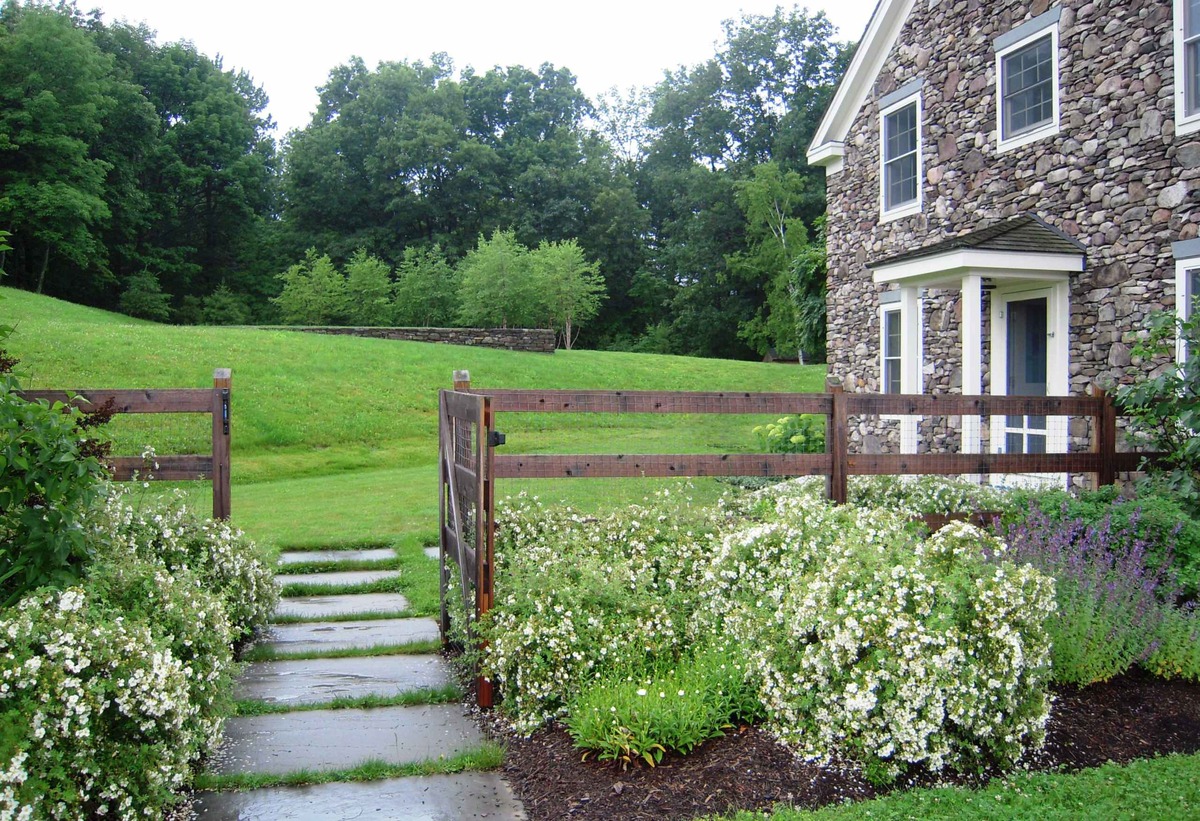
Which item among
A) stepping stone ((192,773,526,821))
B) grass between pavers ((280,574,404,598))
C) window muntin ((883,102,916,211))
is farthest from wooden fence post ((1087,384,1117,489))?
window muntin ((883,102,916,211))

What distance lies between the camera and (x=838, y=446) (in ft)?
18.1

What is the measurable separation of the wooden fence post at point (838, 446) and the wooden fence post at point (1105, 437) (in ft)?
7.45

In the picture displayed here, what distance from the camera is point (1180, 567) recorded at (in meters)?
5.18

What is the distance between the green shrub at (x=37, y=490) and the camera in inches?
138

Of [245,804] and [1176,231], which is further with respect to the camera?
[1176,231]

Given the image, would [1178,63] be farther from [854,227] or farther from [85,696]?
[85,696]

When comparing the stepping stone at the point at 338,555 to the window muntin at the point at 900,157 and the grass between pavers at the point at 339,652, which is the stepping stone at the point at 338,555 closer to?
the grass between pavers at the point at 339,652

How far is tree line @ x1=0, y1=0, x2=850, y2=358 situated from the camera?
3641 centimetres

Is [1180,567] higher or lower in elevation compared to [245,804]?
higher

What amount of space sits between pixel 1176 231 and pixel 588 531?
21.2ft

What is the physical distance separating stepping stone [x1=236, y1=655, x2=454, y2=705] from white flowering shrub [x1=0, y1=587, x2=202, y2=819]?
1.27 meters

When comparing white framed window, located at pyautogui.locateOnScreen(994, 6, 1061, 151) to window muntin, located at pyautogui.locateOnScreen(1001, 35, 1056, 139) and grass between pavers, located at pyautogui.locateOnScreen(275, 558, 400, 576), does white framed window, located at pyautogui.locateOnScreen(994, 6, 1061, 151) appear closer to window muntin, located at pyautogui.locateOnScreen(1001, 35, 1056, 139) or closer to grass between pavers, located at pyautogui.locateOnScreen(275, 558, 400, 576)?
window muntin, located at pyautogui.locateOnScreen(1001, 35, 1056, 139)

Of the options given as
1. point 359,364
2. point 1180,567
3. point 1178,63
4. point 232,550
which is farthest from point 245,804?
point 359,364


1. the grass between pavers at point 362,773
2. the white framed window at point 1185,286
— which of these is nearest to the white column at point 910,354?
the white framed window at point 1185,286
